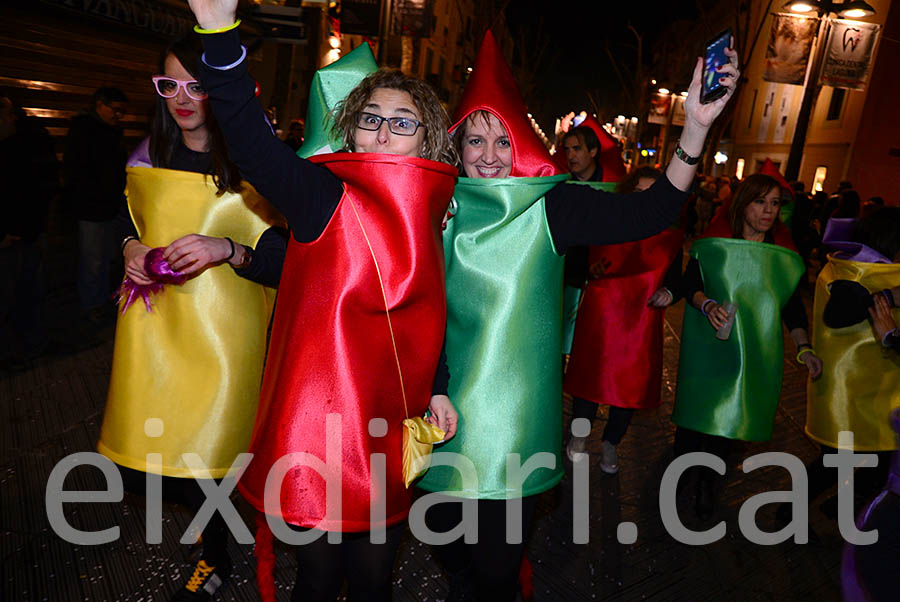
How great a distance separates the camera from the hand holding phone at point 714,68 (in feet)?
6.10

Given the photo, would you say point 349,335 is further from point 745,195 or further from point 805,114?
point 805,114

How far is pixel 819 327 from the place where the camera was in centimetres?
351

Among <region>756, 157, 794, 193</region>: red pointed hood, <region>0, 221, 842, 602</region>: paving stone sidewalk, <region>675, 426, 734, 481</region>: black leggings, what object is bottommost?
<region>0, 221, 842, 602</region>: paving stone sidewalk

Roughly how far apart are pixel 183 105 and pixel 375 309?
1172 millimetres

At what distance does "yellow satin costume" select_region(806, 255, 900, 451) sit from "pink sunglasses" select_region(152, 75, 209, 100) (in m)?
3.16

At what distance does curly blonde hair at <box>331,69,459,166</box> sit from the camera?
6.46ft

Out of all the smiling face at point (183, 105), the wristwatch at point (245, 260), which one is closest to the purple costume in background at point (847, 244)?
the wristwatch at point (245, 260)

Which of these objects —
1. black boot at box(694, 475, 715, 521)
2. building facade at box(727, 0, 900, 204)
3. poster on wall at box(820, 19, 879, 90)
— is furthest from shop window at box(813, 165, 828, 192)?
black boot at box(694, 475, 715, 521)

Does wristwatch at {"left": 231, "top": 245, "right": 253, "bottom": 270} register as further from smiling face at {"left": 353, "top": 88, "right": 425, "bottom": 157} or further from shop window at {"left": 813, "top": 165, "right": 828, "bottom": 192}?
shop window at {"left": 813, "top": 165, "right": 828, "bottom": 192}

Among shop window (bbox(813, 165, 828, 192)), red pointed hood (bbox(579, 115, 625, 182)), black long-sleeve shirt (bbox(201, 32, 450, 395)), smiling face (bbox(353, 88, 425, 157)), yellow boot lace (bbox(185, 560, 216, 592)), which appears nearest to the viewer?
black long-sleeve shirt (bbox(201, 32, 450, 395))

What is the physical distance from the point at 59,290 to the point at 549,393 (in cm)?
680

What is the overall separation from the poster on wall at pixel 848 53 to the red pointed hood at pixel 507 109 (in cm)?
1321

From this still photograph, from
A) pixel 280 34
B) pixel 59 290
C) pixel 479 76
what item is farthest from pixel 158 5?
pixel 479 76

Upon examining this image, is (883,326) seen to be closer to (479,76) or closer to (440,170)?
(479,76)
